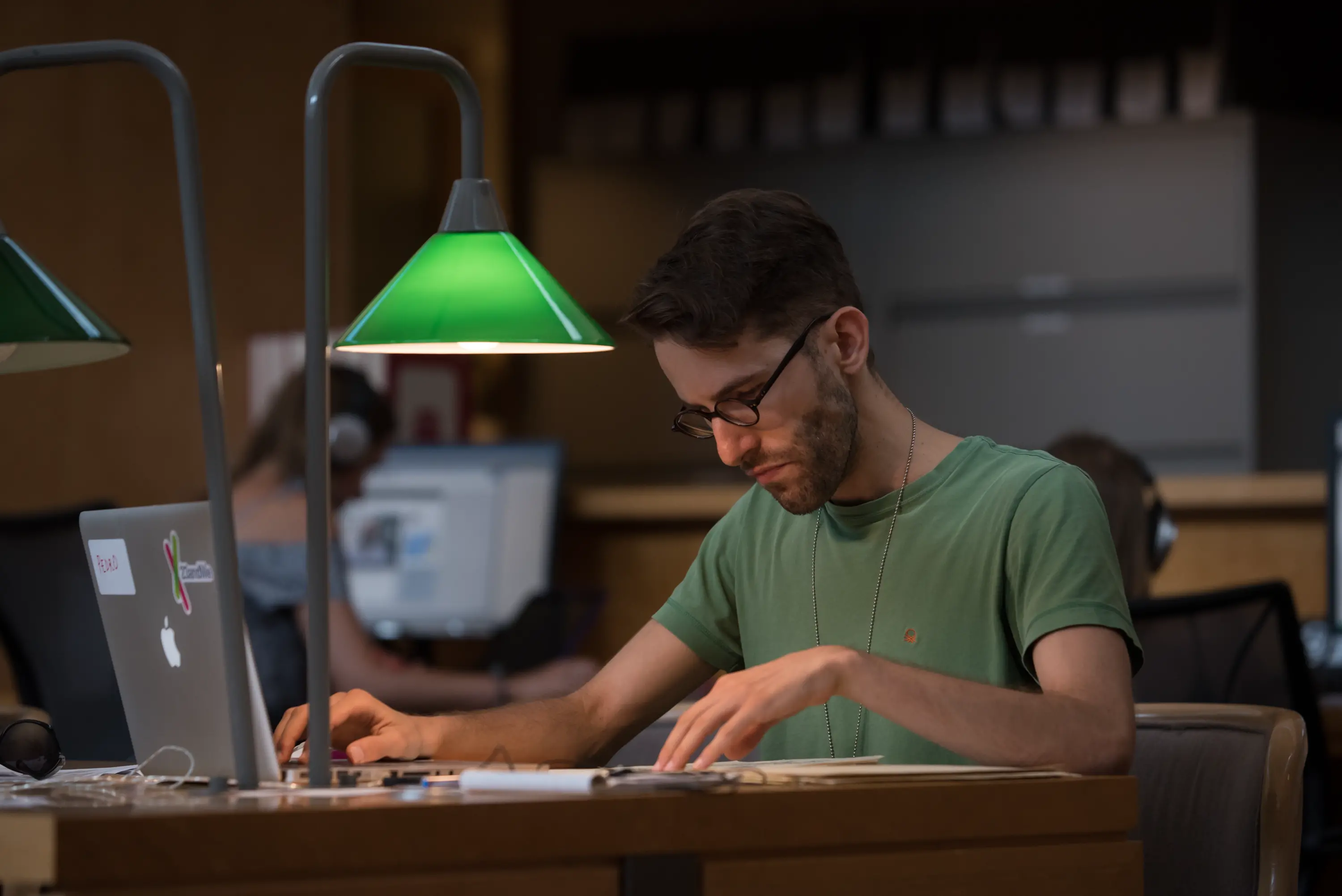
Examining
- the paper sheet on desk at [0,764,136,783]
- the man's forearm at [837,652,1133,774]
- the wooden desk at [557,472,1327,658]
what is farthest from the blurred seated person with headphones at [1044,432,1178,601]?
the paper sheet on desk at [0,764,136,783]

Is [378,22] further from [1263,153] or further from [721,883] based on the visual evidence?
[721,883]

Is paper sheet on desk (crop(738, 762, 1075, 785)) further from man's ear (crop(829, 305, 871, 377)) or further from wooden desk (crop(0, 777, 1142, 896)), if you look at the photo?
man's ear (crop(829, 305, 871, 377))

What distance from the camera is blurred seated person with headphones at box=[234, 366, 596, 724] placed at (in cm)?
285

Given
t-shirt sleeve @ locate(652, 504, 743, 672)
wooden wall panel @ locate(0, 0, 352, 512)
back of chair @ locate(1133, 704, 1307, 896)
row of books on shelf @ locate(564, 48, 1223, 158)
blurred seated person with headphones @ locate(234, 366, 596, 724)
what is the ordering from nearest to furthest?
back of chair @ locate(1133, 704, 1307, 896)
t-shirt sleeve @ locate(652, 504, 743, 672)
blurred seated person with headphones @ locate(234, 366, 596, 724)
wooden wall panel @ locate(0, 0, 352, 512)
row of books on shelf @ locate(564, 48, 1223, 158)

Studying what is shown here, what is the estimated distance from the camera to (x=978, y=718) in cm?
126

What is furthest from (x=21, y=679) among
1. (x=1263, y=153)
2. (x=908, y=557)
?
(x=1263, y=153)

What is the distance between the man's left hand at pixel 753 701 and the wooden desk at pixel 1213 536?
1.79m

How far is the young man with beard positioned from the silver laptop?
0.51 ft

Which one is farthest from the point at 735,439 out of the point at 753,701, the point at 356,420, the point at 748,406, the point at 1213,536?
the point at 1213,536

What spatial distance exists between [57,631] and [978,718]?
179 centimetres

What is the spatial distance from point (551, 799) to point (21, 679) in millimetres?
1804

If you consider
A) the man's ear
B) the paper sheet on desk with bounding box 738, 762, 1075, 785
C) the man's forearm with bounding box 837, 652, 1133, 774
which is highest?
the man's ear

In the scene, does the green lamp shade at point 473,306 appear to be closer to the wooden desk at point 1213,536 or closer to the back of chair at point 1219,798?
the back of chair at point 1219,798

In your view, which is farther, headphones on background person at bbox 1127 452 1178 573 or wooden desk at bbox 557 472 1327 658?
wooden desk at bbox 557 472 1327 658
